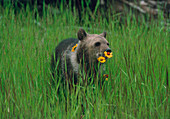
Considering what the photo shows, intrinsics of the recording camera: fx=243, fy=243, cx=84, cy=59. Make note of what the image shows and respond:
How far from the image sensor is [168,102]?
3061 mm

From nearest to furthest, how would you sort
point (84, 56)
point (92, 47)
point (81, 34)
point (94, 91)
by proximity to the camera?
point (94, 91) → point (92, 47) → point (84, 56) → point (81, 34)

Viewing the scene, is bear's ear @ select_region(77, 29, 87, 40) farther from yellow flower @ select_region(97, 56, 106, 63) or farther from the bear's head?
yellow flower @ select_region(97, 56, 106, 63)

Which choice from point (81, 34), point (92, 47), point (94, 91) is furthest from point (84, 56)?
point (94, 91)

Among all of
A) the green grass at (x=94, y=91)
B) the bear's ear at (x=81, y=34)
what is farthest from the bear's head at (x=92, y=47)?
the green grass at (x=94, y=91)

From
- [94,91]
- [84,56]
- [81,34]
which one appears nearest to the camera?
[94,91]

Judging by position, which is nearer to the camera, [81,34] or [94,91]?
[94,91]

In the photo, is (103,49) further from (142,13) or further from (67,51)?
(142,13)

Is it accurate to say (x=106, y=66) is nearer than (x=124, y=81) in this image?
No

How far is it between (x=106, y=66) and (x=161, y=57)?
3.20ft

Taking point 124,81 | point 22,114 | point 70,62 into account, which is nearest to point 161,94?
point 124,81

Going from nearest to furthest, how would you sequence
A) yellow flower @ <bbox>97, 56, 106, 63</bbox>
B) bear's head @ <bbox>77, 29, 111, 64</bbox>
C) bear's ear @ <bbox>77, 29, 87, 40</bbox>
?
yellow flower @ <bbox>97, 56, 106, 63</bbox>
bear's head @ <bbox>77, 29, 111, 64</bbox>
bear's ear @ <bbox>77, 29, 87, 40</bbox>

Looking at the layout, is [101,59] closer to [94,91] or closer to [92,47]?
[92,47]

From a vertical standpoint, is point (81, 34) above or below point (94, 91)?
above

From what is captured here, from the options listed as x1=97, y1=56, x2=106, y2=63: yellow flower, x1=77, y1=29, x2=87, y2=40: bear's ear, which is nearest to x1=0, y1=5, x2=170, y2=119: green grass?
x1=97, y1=56, x2=106, y2=63: yellow flower
